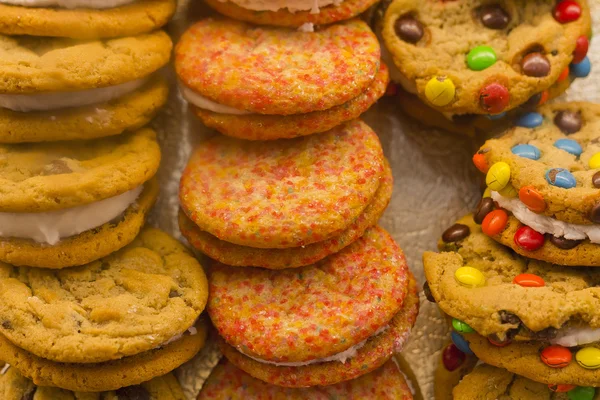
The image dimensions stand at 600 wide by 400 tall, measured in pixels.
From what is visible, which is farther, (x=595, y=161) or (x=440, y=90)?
(x=440, y=90)

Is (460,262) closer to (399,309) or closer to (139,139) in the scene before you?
(399,309)

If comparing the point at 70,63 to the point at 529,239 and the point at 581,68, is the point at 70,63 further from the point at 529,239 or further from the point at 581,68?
the point at 581,68

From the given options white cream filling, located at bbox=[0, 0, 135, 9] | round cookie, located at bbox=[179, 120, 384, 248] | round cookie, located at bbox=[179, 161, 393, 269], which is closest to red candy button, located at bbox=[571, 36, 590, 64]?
round cookie, located at bbox=[179, 120, 384, 248]

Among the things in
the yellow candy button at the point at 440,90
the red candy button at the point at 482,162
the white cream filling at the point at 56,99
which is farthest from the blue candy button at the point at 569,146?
the white cream filling at the point at 56,99

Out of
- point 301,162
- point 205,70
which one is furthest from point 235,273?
point 205,70

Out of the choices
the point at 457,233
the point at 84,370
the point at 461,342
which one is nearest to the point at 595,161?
the point at 457,233

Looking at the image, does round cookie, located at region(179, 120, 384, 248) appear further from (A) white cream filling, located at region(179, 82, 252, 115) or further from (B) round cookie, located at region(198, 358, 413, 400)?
(B) round cookie, located at region(198, 358, 413, 400)
